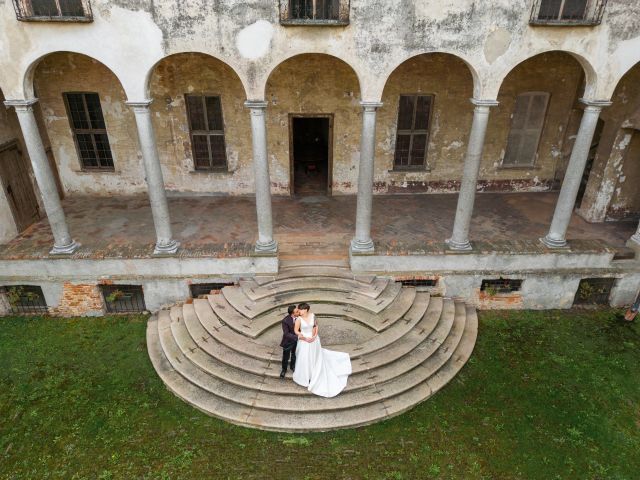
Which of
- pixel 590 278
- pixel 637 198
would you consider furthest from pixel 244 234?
pixel 637 198

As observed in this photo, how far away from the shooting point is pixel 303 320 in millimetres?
9195

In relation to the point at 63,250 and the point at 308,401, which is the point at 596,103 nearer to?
the point at 308,401

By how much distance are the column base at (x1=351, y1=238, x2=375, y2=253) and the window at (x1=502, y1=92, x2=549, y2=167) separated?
21.8 feet

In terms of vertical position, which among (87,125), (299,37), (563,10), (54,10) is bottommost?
(87,125)

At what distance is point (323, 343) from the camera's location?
1056 cm

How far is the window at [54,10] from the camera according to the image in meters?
9.51

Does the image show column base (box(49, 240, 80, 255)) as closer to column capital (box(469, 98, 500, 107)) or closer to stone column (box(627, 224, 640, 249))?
column capital (box(469, 98, 500, 107))


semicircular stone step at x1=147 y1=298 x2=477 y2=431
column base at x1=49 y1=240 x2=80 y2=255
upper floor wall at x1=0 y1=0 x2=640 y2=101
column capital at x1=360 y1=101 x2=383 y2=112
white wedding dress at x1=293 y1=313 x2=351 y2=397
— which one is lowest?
semicircular stone step at x1=147 y1=298 x2=477 y2=431

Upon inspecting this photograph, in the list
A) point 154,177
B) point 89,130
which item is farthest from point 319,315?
point 89,130

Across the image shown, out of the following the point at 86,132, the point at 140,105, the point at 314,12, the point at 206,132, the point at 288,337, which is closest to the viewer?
the point at 288,337

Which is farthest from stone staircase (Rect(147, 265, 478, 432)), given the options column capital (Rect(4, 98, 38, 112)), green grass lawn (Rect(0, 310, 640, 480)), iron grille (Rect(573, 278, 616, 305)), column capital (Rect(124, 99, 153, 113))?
column capital (Rect(4, 98, 38, 112))

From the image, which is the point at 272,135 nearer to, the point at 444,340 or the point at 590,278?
the point at 444,340

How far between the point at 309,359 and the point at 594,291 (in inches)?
329

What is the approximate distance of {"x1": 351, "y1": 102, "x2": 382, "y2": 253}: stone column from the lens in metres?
10.8
